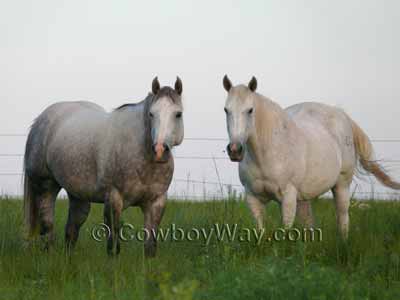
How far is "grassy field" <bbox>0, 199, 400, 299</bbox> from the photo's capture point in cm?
505

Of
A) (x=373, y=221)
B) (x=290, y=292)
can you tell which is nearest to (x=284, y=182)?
(x=373, y=221)

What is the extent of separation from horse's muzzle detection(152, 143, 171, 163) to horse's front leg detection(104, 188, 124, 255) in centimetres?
77

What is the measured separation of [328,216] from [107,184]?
15.6ft

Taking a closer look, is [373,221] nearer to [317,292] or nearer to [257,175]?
[257,175]

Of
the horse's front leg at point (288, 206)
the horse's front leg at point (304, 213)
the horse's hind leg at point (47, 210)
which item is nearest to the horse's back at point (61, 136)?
the horse's hind leg at point (47, 210)

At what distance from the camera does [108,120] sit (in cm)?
803

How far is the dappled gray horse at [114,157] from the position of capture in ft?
23.4

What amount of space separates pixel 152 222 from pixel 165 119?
124 centimetres

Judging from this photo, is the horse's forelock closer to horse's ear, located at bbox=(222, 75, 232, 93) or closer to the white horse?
the white horse

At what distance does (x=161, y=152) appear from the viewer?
6.86 metres

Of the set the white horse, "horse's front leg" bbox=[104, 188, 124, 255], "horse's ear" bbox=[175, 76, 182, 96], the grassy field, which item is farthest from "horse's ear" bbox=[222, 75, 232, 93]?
"horse's front leg" bbox=[104, 188, 124, 255]

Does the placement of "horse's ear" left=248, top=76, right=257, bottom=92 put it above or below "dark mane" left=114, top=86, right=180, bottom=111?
above
